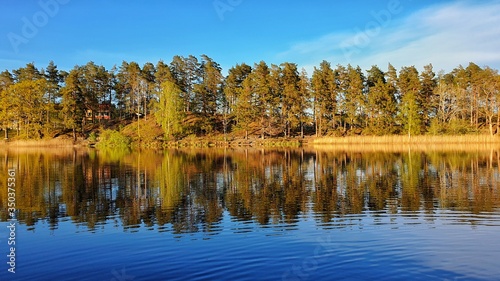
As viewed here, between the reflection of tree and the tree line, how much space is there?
183 feet

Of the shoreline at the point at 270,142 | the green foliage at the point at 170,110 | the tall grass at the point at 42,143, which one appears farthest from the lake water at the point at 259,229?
the tall grass at the point at 42,143

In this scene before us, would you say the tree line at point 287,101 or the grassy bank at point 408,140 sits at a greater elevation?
the tree line at point 287,101

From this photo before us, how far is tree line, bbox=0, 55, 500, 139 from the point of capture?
90062 millimetres

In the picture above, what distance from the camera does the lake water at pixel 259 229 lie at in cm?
1122

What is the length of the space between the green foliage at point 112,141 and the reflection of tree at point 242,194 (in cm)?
5475

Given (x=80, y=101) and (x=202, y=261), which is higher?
(x=80, y=101)

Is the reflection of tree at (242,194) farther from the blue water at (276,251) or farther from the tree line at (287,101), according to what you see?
the tree line at (287,101)

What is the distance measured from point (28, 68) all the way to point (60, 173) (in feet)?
280

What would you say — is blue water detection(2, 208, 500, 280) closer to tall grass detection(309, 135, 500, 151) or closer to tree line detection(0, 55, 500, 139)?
tall grass detection(309, 135, 500, 151)

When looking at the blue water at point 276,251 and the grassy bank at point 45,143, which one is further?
the grassy bank at point 45,143

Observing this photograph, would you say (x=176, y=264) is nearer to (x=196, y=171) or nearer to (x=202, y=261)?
(x=202, y=261)

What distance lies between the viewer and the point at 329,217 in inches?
697

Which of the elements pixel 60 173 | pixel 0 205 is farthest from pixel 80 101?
pixel 0 205

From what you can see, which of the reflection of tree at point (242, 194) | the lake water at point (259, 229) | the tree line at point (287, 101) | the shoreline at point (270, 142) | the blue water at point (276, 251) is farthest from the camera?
the tree line at point (287, 101)
